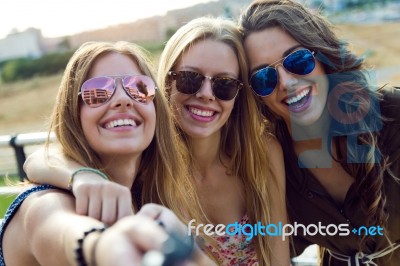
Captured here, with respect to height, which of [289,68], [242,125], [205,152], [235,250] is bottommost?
[235,250]

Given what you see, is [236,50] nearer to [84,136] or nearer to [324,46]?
[324,46]

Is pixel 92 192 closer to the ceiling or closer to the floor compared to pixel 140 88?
closer to the floor

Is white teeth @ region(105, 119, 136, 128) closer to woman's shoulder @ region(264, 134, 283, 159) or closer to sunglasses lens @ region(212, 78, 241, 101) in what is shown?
sunglasses lens @ region(212, 78, 241, 101)

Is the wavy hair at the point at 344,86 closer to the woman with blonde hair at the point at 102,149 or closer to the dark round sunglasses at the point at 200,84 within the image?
the dark round sunglasses at the point at 200,84

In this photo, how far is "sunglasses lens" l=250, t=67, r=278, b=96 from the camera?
1.63 metres

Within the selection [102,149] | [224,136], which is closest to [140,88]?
[102,149]

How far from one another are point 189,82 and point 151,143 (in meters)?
0.28

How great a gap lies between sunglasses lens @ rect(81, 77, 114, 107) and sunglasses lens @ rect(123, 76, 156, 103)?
5 centimetres

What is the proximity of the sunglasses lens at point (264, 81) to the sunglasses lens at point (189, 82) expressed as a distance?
0.62 feet

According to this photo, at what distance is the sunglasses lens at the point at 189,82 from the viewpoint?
162 centimetres

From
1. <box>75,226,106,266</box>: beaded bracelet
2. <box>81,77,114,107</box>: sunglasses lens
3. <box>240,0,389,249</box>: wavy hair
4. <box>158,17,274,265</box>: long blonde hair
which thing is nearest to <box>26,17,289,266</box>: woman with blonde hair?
<box>158,17,274,265</box>: long blonde hair

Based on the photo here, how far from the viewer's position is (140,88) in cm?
131

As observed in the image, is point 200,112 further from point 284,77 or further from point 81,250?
point 81,250

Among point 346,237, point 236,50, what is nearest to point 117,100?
point 236,50
